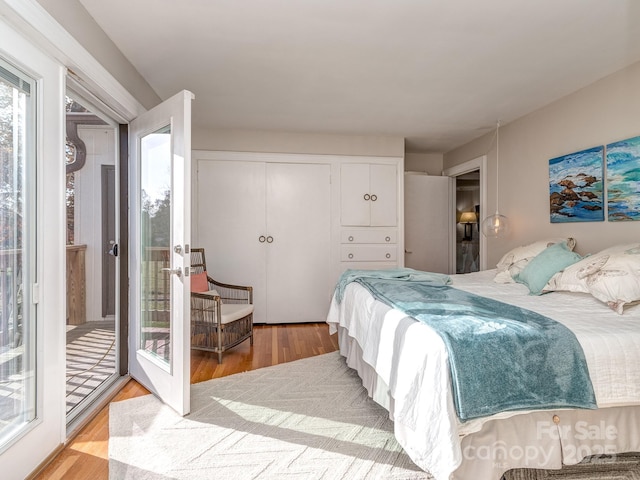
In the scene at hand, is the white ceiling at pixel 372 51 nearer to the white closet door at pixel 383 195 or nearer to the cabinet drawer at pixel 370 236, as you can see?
the white closet door at pixel 383 195

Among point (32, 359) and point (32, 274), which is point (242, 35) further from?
point (32, 359)

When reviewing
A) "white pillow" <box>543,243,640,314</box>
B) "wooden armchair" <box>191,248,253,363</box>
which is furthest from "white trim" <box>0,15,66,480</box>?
"white pillow" <box>543,243,640,314</box>

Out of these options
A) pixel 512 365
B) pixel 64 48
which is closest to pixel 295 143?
pixel 64 48

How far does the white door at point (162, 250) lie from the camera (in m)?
2.25

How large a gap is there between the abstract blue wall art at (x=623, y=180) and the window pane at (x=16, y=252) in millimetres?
3737

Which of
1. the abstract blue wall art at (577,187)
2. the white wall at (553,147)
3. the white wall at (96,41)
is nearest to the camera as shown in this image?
the white wall at (96,41)

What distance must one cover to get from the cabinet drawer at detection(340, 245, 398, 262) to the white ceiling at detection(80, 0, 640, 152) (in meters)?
1.70

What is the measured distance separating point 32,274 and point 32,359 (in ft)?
1.33

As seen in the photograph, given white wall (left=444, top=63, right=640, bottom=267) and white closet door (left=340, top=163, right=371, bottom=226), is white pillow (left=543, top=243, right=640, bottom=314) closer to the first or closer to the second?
Result: white wall (left=444, top=63, right=640, bottom=267)

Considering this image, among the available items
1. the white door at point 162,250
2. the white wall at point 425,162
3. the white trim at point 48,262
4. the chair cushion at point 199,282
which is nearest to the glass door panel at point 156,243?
the white door at point 162,250

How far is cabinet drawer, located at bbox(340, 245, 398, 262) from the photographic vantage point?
4.80m

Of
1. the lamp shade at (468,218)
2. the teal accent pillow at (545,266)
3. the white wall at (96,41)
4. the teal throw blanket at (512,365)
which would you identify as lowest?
the teal throw blanket at (512,365)

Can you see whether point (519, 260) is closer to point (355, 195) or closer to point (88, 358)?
point (355, 195)

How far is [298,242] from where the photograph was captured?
4.70 metres
